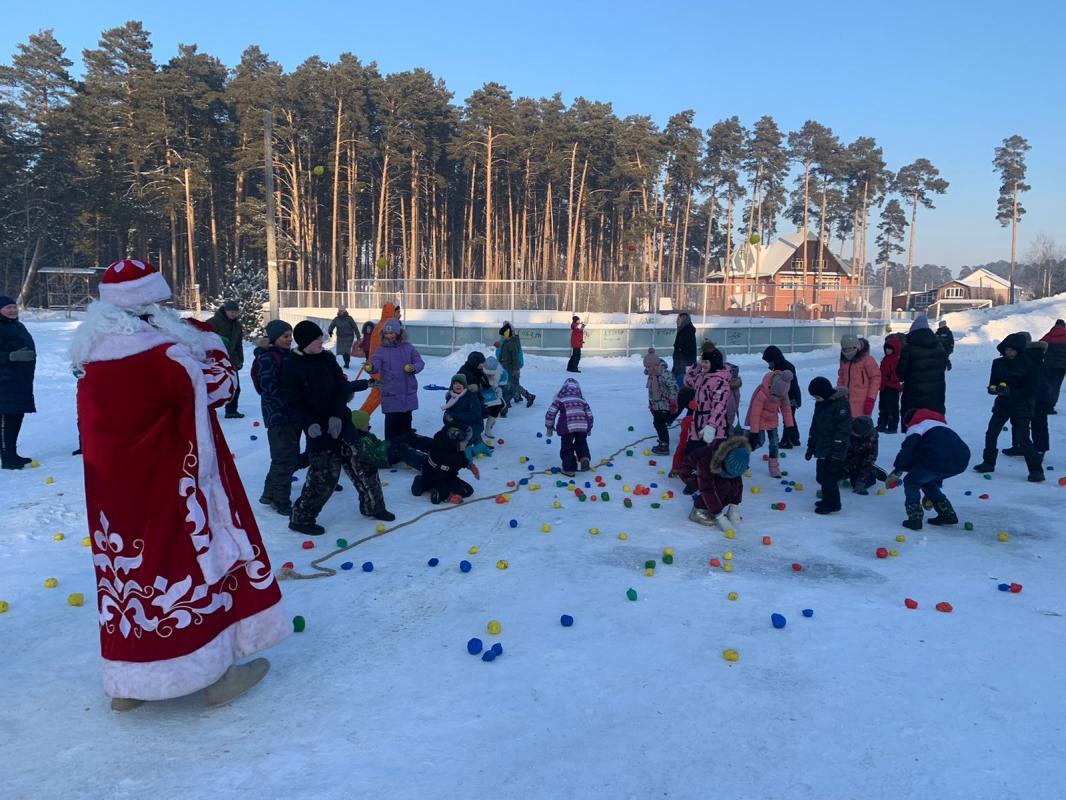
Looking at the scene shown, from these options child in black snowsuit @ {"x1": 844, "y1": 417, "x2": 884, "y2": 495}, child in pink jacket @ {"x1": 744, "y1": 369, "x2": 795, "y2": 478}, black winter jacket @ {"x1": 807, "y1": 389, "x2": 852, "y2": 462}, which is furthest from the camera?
child in pink jacket @ {"x1": 744, "y1": 369, "x2": 795, "y2": 478}

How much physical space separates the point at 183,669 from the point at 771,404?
7.70 m

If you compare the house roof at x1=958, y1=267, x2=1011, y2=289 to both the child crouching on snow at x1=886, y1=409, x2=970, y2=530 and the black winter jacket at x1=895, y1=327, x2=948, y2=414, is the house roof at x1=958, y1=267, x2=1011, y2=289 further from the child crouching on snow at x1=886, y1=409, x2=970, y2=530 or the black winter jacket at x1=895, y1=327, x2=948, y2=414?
the child crouching on snow at x1=886, y1=409, x2=970, y2=530

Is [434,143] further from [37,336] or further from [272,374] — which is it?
[272,374]

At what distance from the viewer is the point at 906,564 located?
19.9ft

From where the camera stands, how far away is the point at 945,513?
700cm

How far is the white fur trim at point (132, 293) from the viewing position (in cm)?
346

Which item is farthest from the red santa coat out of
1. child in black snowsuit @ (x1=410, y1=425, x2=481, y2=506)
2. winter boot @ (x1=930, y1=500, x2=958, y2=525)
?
winter boot @ (x1=930, y1=500, x2=958, y2=525)

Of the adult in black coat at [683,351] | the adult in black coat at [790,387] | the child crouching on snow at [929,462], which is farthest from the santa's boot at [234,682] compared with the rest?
the adult in black coat at [683,351]

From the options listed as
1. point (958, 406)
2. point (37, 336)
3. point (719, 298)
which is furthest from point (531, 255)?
point (958, 406)

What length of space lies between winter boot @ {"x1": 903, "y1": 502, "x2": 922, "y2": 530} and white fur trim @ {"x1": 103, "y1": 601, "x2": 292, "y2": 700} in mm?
6059

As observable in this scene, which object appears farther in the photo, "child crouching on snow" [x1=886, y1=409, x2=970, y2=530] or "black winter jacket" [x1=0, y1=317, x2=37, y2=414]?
"black winter jacket" [x1=0, y1=317, x2=37, y2=414]

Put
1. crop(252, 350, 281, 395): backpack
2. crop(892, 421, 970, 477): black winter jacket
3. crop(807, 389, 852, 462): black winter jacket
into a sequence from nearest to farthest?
1. crop(892, 421, 970, 477): black winter jacket
2. crop(252, 350, 281, 395): backpack
3. crop(807, 389, 852, 462): black winter jacket

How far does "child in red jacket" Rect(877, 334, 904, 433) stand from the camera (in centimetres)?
1027

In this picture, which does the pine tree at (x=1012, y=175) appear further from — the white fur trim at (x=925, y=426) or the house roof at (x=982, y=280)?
the white fur trim at (x=925, y=426)
